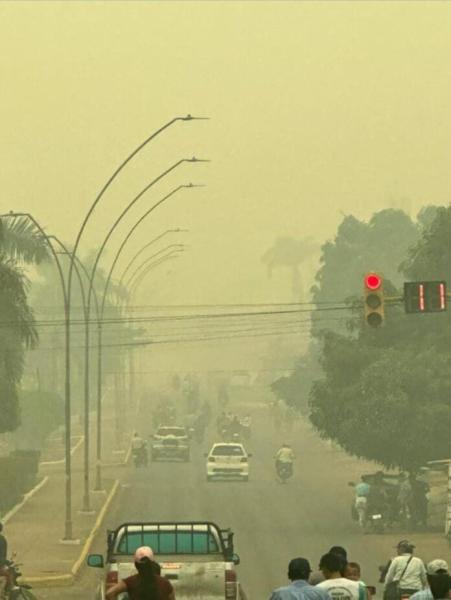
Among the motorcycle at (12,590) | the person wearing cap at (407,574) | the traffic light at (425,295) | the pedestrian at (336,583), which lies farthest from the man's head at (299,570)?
the traffic light at (425,295)

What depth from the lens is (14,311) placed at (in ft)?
216

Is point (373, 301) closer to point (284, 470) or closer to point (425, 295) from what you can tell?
point (425, 295)

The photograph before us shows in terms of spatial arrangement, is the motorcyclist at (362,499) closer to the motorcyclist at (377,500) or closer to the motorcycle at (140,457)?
the motorcyclist at (377,500)

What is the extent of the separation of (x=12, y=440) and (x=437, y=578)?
10852 centimetres

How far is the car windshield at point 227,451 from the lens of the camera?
83363 millimetres

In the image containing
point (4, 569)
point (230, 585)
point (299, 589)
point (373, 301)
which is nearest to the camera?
point (299, 589)

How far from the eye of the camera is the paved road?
4903 centimetres

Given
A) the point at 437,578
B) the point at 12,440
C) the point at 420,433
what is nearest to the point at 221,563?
the point at 437,578

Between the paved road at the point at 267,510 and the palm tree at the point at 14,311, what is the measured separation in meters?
5.58

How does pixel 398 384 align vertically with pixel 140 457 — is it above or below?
above

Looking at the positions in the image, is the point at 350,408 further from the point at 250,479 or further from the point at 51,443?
the point at 51,443

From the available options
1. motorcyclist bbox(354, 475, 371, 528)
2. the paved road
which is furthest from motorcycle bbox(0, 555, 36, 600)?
motorcyclist bbox(354, 475, 371, 528)

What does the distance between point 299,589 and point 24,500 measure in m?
57.8

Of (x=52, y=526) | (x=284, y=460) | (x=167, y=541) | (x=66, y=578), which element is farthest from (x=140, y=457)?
(x=167, y=541)
